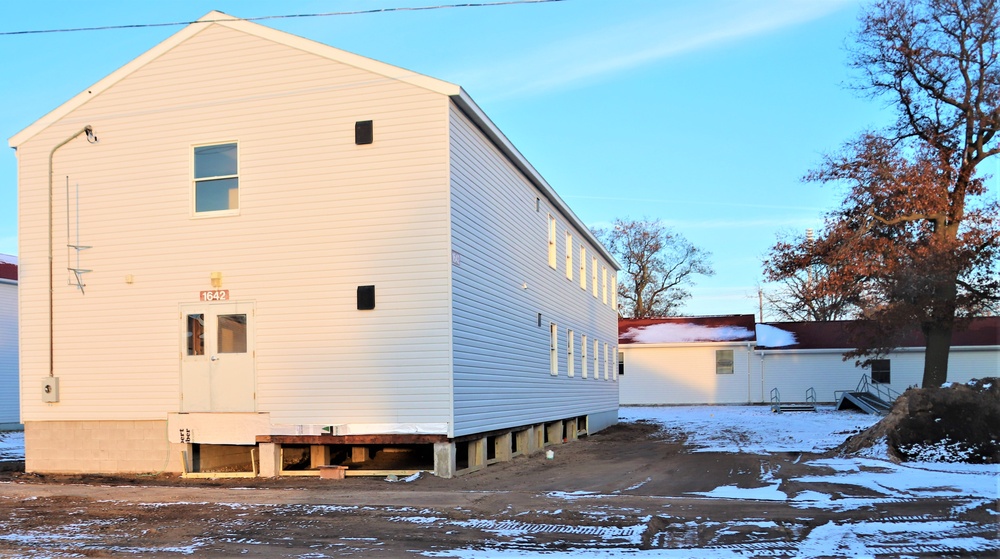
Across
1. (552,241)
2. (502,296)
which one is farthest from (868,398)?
(502,296)

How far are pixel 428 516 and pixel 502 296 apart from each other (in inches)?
286

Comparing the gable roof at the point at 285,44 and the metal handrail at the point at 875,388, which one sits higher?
the gable roof at the point at 285,44

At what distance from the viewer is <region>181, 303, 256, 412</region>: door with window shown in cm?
1386

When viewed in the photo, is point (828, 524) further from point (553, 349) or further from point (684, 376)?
point (684, 376)

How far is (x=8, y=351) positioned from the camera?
26.9 meters

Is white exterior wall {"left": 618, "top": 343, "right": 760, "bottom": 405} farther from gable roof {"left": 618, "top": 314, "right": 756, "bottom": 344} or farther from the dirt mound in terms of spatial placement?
the dirt mound

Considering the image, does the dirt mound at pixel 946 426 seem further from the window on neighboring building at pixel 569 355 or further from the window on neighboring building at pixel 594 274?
→ the window on neighboring building at pixel 594 274

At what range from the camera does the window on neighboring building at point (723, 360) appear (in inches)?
1620

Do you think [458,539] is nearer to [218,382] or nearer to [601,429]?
[218,382]

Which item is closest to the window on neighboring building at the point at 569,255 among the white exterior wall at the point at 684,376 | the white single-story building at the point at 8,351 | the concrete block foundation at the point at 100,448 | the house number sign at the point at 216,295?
the house number sign at the point at 216,295

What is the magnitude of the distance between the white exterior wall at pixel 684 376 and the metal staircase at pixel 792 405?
3.51 feet

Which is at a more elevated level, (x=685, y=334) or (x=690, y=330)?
(x=690, y=330)

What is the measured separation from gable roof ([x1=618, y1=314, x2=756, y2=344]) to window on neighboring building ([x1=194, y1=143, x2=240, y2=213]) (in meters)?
30.0

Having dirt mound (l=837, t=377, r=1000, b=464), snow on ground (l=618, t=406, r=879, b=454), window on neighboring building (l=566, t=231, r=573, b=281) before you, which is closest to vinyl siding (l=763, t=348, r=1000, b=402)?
snow on ground (l=618, t=406, r=879, b=454)
